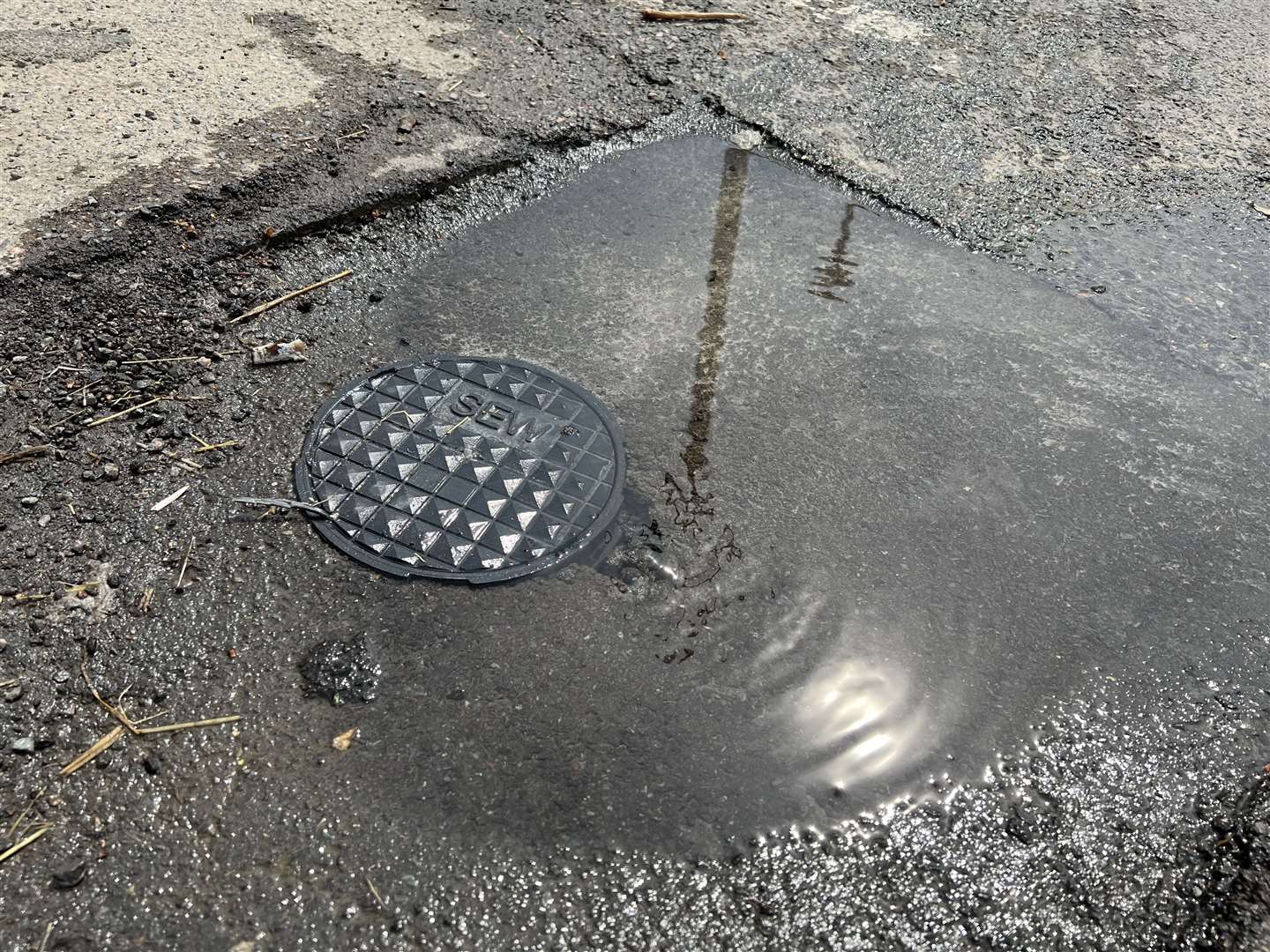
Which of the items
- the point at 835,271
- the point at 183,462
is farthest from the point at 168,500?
the point at 835,271

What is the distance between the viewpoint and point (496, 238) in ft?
11.9

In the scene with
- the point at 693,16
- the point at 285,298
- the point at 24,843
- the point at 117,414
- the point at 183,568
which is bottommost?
the point at 24,843

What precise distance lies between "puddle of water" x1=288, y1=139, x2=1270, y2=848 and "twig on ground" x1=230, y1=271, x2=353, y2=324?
24cm

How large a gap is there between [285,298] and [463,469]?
1018mm

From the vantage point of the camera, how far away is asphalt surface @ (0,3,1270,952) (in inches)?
80.7

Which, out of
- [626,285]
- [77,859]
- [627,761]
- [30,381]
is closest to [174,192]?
[30,381]

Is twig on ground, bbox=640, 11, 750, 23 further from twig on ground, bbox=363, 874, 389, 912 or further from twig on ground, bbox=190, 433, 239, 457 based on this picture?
twig on ground, bbox=363, 874, 389, 912

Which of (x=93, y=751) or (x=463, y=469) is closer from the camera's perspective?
(x=93, y=751)

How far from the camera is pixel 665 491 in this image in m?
2.82

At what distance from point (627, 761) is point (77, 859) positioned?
1.17 metres

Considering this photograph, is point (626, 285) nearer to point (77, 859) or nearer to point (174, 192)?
point (174, 192)

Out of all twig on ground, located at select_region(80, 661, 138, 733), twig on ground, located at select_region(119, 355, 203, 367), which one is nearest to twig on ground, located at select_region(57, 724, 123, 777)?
twig on ground, located at select_region(80, 661, 138, 733)

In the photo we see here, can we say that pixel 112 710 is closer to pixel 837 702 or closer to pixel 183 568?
pixel 183 568

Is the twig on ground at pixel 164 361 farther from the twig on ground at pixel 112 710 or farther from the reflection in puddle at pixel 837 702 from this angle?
the reflection in puddle at pixel 837 702
